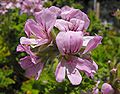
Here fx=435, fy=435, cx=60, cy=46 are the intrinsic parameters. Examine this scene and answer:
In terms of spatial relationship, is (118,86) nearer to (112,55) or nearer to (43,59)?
(43,59)

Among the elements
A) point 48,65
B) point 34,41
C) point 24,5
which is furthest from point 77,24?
point 24,5

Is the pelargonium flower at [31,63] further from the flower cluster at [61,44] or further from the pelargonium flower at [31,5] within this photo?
the pelargonium flower at [31,5]

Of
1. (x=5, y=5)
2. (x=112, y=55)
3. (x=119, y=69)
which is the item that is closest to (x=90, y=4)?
(x=5, y=5)

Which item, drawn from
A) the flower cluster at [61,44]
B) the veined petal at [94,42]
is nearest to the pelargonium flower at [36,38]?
the flower cluster at [61,44]

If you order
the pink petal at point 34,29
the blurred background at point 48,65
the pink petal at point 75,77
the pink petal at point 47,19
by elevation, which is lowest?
Answer: the blurred background at point 48,65

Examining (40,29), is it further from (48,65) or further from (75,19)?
(48,65)

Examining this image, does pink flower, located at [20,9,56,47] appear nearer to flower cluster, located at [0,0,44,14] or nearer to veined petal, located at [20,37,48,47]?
veined petal, located at [20,37,48,47]
